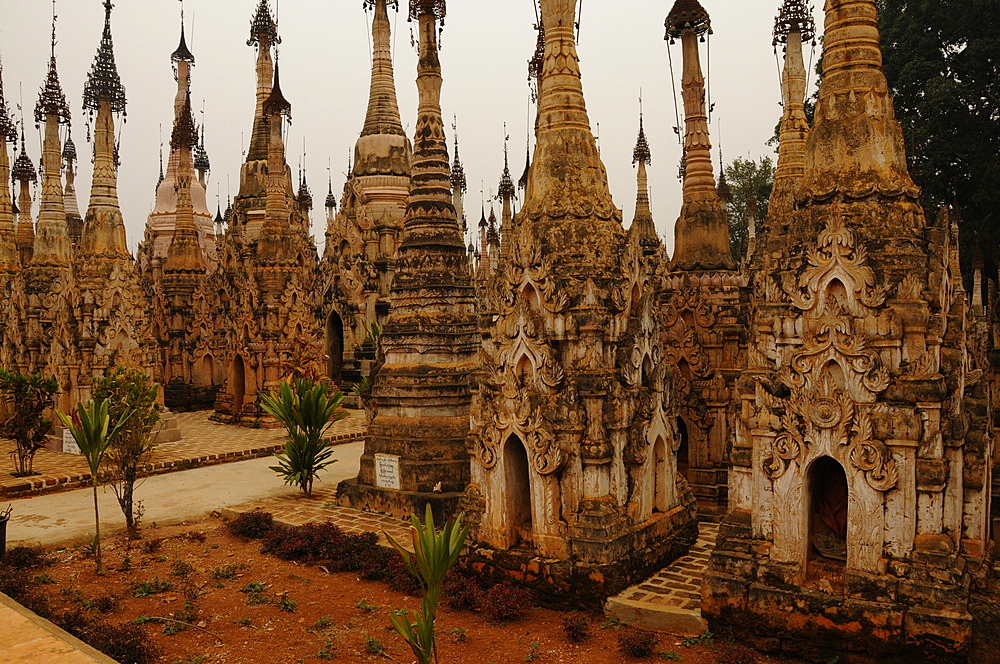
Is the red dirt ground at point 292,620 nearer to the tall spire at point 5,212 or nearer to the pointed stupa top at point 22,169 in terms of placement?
the tall spire at point 5,212

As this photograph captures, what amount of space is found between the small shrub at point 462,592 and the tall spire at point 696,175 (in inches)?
220

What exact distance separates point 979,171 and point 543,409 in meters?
20.4

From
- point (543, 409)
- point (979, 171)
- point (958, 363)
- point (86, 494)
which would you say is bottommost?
point (86, 494)

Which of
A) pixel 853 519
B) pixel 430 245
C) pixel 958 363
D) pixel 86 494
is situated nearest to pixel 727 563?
pixel 853 519

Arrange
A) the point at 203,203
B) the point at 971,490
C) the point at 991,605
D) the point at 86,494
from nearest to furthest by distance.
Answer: the point at 991,605, the point at 971,490, the point at 86,494, the point at 203,203

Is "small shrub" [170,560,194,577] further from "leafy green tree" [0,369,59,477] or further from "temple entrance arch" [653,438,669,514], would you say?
"leafy green tree" [0,369,59,477]

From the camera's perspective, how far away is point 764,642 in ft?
20.1

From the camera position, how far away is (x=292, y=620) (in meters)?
7.30

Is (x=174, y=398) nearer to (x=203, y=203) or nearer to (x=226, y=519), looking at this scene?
(x=226, y=519)

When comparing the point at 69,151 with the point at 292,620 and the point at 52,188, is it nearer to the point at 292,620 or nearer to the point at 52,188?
the point at 52,188

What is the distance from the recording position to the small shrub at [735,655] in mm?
5789

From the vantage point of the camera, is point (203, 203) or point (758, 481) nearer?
point (758, 481)

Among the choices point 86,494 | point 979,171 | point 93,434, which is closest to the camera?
point 93,434

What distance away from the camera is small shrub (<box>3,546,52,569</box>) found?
8867 mm
